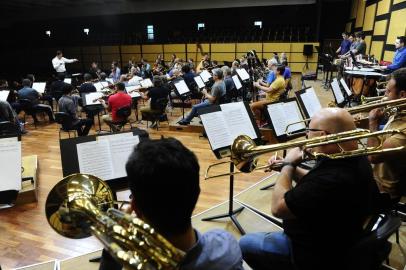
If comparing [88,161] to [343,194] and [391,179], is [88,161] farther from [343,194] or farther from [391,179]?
[391,179]

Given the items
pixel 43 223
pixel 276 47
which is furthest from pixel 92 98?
pixel 276 47

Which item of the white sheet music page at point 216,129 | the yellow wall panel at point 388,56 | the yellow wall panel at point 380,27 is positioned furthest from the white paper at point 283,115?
the yellow wall panel at point 380,27

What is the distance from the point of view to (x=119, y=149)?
100.0 inches

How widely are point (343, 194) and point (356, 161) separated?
0.81 feet

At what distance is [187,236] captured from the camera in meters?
1.18

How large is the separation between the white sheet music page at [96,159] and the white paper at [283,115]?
174 centimetres

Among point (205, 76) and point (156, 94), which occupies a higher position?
point (205, 76)

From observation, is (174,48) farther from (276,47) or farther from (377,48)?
(377,48)

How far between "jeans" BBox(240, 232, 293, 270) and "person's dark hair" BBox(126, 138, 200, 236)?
103 cm

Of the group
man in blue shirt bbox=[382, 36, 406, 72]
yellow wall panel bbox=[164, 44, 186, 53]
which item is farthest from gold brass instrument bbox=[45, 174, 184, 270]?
yellow wall panel bbox=[164, 44, 186, 53]

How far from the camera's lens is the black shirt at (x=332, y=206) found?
1.62 metres

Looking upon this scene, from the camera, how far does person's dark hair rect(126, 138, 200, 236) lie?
1.11 metres

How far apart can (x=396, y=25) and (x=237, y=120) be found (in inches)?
365

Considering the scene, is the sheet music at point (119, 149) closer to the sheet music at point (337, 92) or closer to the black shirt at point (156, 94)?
the sheet music at point (337, 92)
